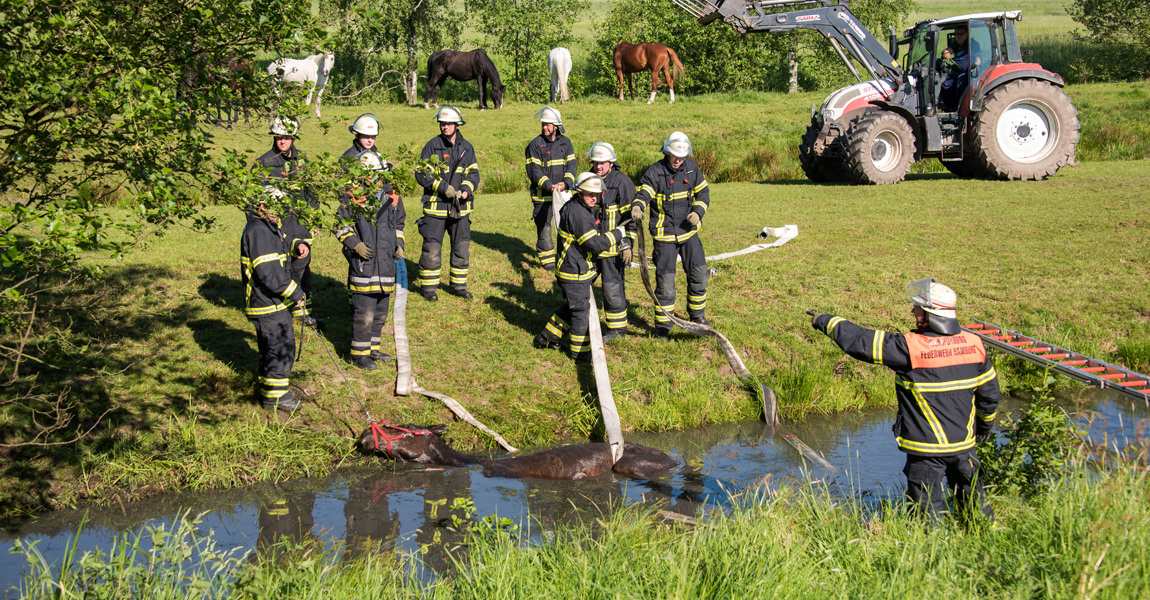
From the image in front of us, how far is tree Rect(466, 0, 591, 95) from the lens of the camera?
108 feet

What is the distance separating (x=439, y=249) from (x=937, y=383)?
646 centimetres

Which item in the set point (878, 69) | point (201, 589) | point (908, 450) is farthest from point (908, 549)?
point (878, 69)

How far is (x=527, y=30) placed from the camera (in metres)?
33.4

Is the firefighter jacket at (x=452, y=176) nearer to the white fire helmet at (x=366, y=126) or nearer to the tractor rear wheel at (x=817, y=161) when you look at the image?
the white fire helmet at (x=366, y=126)

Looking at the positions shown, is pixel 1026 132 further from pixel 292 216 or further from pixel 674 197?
pixel 292 216

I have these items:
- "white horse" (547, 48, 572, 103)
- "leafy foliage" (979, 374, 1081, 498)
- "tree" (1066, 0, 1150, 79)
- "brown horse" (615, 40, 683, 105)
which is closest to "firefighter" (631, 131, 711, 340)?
"leafy foliage" (979, 374, 1081, 498)

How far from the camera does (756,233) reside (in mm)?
13805

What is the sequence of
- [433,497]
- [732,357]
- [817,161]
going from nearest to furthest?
[433,497]
[732,357]
[817,161]

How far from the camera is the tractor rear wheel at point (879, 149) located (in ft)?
55.0

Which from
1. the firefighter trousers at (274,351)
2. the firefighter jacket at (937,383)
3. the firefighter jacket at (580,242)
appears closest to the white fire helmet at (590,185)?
the firefighter jacket at (580,242)

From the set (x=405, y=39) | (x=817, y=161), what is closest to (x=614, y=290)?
(x=817, y=161)

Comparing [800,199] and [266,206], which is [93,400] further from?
[800,199]

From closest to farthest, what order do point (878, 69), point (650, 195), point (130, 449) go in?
point (130, 449), point (650, 195), point (878, 69)

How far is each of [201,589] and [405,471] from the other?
8.88 ft
